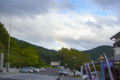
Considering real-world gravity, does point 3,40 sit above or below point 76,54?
above

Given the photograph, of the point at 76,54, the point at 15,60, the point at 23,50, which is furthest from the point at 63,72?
the point at 23,50

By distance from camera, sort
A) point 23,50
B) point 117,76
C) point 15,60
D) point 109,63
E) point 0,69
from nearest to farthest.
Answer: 1. point 109,63
2. point 117,76
3. point 0,69
4. point 15,60
5. point 23,50

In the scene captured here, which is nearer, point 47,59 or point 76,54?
point 76,54

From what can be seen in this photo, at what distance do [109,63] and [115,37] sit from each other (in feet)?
80.8

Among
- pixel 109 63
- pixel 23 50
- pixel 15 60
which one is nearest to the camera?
pixel 109 63

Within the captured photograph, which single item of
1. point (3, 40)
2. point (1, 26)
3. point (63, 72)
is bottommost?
point (63, 72)

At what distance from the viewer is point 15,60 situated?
68500mm

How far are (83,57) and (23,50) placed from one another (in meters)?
25.4

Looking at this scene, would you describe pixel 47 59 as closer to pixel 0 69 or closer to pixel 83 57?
pixel 83 57

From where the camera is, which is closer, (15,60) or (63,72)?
(63,72)

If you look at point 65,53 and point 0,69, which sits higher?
point 65,53

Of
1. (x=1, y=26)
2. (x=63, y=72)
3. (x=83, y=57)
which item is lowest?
(x=63, y=72)

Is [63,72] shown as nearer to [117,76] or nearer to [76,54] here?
[76,54]

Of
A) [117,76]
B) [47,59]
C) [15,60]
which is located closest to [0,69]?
[15,60]
